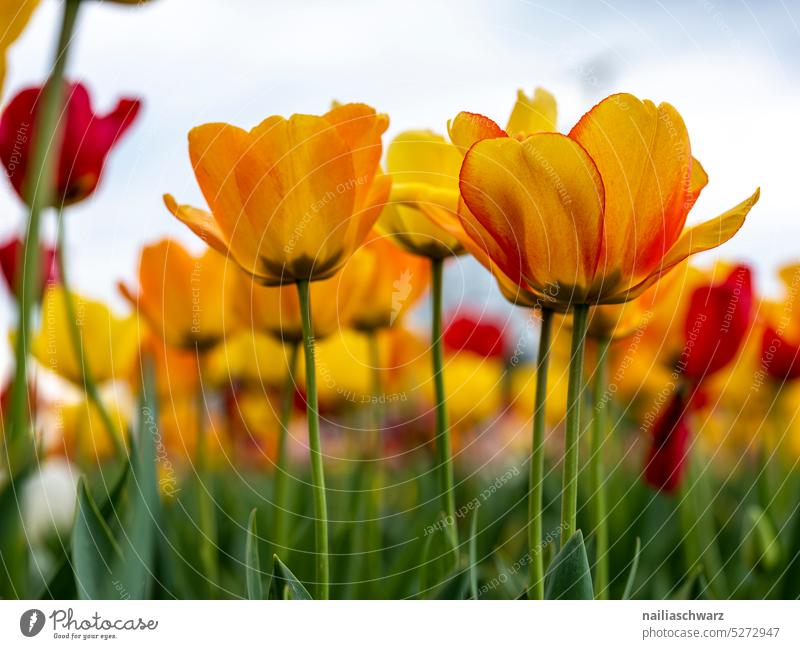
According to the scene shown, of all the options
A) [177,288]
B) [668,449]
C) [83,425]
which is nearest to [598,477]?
[668,449]

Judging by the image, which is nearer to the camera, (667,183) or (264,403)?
(667,183)

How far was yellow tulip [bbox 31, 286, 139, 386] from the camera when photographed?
24.6 inches

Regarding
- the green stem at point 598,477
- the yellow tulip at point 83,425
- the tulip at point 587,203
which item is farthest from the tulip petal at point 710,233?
the yellow tulip at point 83,425

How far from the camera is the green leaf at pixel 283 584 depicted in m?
0.39

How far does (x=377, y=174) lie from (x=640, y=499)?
0.45 m

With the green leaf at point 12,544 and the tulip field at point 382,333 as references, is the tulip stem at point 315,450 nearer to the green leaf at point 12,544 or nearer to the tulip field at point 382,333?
the tulip field at point 382,333

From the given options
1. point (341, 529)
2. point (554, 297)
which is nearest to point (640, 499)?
point (341, 529)

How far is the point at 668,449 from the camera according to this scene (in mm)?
556

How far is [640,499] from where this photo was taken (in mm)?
750

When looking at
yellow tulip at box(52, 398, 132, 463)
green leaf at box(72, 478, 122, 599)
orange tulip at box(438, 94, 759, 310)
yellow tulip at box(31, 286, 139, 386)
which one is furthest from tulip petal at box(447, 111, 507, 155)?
yellow tulip at box(52, 398, 132, 463)

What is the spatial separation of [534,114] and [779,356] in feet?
1.19

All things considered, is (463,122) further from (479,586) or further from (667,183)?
(479,586)

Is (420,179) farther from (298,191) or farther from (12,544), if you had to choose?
(12,544)

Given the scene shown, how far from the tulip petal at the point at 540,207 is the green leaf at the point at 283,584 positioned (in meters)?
0.16
